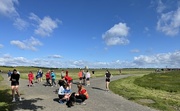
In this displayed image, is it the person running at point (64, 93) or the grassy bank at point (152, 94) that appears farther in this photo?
the grassy bank at point (152, 94)

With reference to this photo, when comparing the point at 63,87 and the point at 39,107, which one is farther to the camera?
the point at 63,87

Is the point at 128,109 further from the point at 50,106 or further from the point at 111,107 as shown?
the point at 50,106

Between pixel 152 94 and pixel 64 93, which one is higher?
pixel 64 93

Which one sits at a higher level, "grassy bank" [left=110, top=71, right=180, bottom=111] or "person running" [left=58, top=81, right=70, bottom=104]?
"person running" [left=58, top=81, right=70, bottom=104]

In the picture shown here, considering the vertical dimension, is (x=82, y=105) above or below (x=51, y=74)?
below

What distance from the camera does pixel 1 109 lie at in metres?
16.2

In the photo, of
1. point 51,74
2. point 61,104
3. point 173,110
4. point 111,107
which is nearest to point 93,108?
point 111,107

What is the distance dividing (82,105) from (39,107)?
302cm

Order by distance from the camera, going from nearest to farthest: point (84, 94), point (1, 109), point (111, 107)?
point (1, 109), point (111, 107), point (84, 94)

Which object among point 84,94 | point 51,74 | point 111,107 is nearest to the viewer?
point 111,107

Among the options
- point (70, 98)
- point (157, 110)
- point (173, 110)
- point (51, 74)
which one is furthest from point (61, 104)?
point (51, 74)

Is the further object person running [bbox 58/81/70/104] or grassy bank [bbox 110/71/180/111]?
grassy bank [bbox 110/71/180/111]

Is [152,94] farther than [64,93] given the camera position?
Yes

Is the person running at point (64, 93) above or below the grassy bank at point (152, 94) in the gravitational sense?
above
